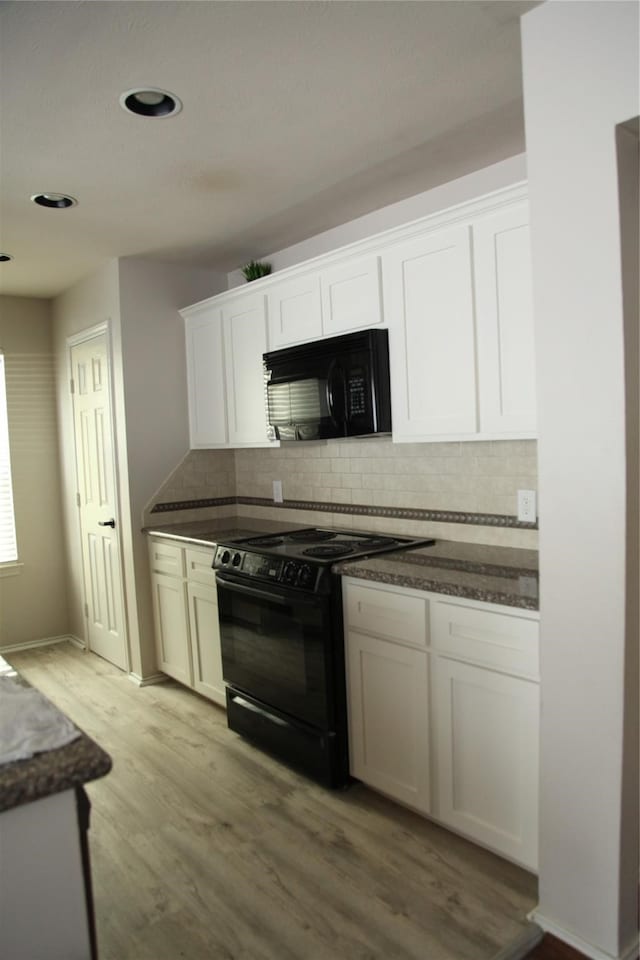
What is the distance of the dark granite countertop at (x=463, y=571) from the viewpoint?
211 cm

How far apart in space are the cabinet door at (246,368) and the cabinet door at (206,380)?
74 mm

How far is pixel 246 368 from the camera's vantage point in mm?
3680

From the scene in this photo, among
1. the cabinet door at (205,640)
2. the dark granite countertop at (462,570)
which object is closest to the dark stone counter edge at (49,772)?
the dark granite countertop at (462,570)

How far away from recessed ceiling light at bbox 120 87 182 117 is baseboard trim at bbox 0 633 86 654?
3.69m

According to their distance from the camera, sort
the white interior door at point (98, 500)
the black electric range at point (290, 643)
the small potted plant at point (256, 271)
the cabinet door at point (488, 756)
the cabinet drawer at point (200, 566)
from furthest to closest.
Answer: the white interior door at point (98, 500) → the small potted plant at point (256, 271) → the cabinet drawer at point (200, 566) → the black electric range at point (290, 643) → the cabinet door at point (488, 756)

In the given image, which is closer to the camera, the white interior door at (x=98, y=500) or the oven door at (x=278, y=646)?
the oven door at (x=278, y=646)

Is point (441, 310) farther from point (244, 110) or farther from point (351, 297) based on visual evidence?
point (244, 110)

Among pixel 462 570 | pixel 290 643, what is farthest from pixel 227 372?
pixel 462 570

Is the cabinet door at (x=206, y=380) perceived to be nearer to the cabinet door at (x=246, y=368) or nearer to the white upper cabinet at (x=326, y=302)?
the cabinet door at (x=246, y=368)

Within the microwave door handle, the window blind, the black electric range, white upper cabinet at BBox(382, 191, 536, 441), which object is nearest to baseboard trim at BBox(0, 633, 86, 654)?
the window blind

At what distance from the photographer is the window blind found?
4.75 metres

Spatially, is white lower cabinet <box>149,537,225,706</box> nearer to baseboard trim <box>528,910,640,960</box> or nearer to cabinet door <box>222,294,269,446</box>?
cabinet door <box>222,294,269,446</box>

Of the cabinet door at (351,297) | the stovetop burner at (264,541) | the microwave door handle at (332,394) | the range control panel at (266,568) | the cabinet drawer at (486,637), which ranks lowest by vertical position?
the cabinet drawer at (486,637)

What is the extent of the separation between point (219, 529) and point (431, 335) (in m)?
1.77
